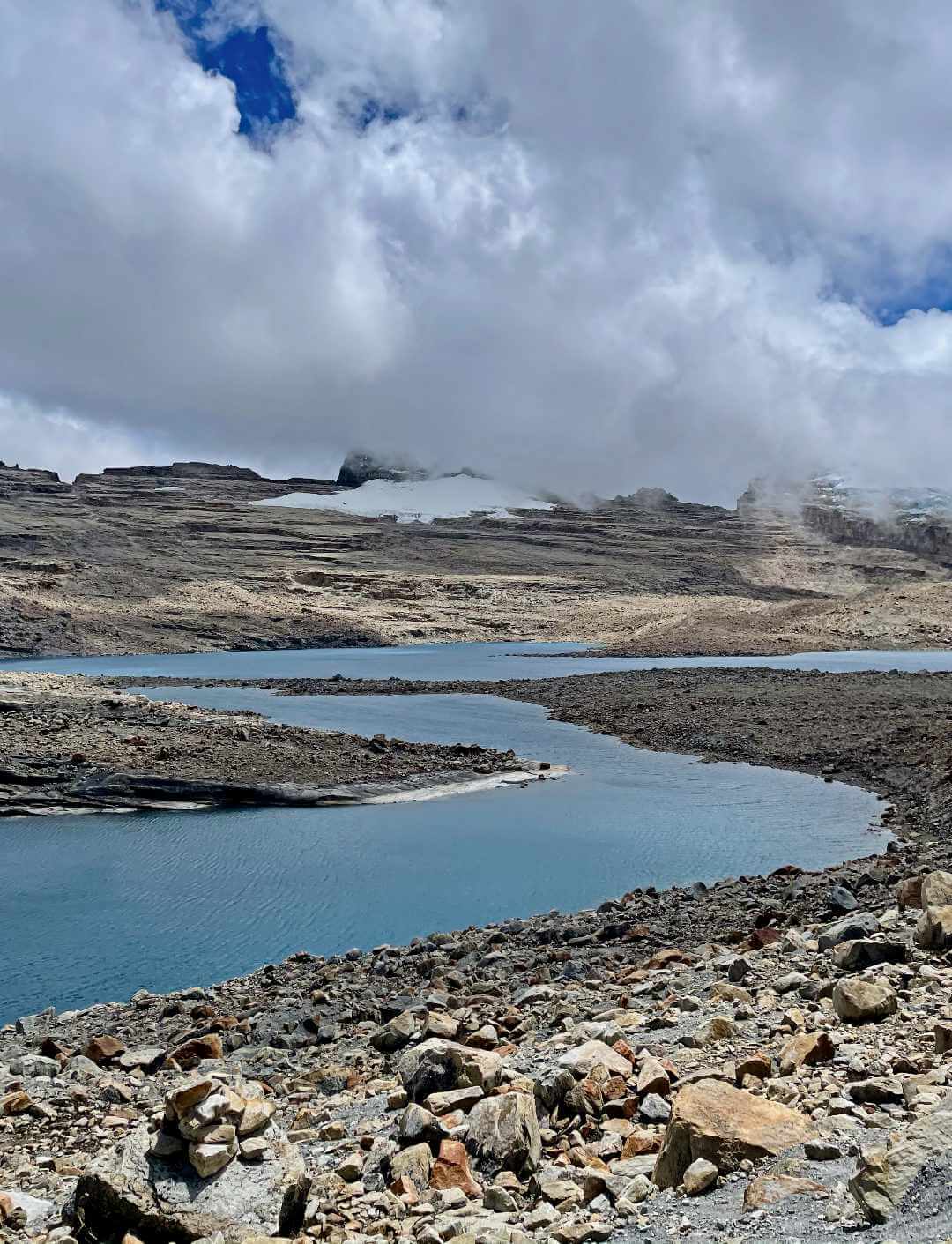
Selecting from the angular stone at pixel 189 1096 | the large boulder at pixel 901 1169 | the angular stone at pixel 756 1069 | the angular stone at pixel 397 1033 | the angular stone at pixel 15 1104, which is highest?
the large boulder at pixel 901 1169

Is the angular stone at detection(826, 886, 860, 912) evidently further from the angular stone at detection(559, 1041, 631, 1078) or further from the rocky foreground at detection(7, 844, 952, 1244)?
the angular stone at detection(559, 1041, 631, 1078)

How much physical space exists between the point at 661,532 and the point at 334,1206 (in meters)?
159

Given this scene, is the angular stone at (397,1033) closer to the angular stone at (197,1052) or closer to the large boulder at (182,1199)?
the angular stone at (197,1052)

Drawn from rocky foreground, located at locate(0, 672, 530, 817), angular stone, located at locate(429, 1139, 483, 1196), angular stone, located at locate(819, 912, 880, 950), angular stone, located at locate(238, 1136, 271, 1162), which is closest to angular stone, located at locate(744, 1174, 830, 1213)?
angular stone, located at locate(429, 1139, 483, 1196)

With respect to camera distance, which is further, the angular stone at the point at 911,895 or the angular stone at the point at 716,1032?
the angular stone at the point at 911,895

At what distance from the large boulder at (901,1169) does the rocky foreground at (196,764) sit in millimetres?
19761

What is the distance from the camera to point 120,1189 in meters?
5.00

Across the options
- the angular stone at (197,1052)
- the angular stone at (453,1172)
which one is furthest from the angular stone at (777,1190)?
the angular stone at (197,1052)

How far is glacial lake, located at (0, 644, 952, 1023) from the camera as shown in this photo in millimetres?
13656

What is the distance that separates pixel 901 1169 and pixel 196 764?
22007mm

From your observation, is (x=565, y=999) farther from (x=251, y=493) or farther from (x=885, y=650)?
(x=251, y=493)

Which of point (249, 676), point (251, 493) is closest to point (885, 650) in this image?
point (249, 676)

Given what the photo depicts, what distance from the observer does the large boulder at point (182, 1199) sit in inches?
191

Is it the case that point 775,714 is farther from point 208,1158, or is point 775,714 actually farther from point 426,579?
point 426,579
